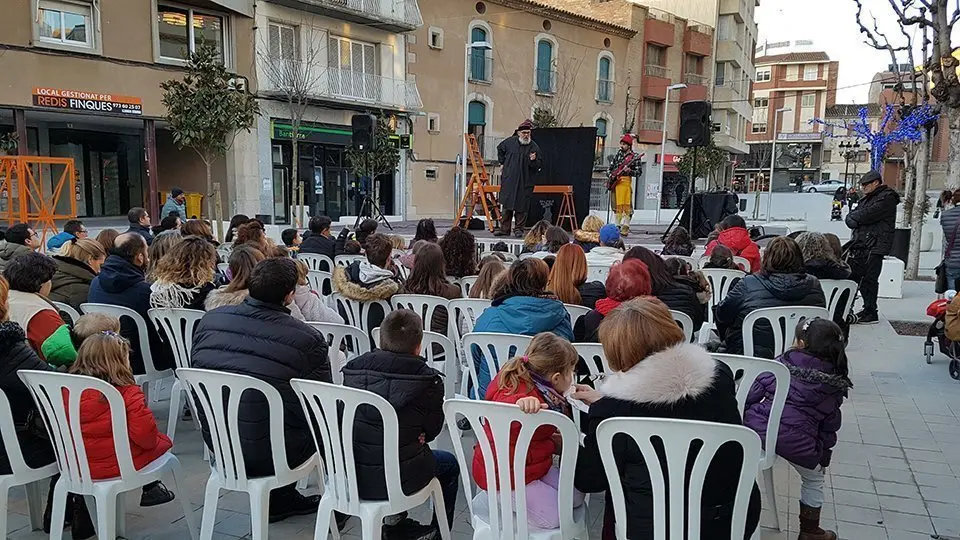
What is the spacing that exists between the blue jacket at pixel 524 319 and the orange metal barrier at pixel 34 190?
9.65 meters

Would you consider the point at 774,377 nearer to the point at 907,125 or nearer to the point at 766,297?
the point at 766,297

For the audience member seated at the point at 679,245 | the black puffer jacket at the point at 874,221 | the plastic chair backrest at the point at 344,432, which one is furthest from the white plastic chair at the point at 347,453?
the black puffer jacket at the point at 874,221

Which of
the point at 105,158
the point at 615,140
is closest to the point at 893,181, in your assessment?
the point at 615,140

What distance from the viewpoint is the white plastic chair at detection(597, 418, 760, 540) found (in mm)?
1796

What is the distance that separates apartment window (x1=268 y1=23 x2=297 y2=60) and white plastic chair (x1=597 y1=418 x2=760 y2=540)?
17547 mm

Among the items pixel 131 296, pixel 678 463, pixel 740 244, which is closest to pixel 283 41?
pixel 740 244

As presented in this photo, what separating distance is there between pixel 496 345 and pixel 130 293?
2249 mm

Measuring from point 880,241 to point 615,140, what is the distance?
910 inches

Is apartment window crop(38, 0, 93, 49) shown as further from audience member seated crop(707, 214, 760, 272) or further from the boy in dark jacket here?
the boy in dark jacket

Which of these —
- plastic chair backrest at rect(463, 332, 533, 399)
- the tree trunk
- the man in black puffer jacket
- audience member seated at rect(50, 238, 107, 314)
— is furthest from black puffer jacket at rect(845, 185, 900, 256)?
audience member seated at rect(50, 238, 107, 314)

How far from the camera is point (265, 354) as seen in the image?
246 cm

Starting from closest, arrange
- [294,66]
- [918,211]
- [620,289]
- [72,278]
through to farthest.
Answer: [620,289] → [72,278] → [918,211] → [294,66]

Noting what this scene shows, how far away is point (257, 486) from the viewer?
240 centimetres

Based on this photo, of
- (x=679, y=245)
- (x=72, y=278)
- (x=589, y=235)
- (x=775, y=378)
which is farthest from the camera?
(x=589, y=235)
